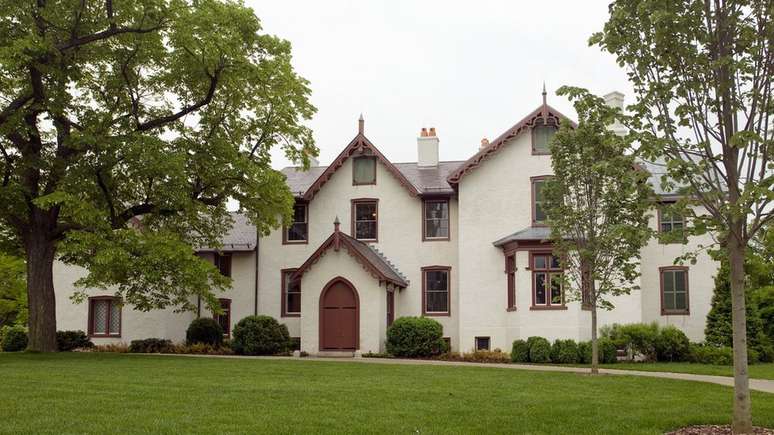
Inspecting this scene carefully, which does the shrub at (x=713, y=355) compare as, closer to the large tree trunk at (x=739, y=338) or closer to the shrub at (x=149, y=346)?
the large tree trunk at (x=739, y=338)

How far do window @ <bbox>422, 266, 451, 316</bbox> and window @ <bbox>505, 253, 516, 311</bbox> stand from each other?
9.46 feet

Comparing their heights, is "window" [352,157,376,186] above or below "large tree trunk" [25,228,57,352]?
above

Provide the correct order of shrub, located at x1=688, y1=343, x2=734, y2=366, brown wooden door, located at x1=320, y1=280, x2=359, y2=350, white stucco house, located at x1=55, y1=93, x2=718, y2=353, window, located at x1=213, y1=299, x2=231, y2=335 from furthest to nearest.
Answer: window, located at x1=213, y1=299, x2=231, y2=335 → brown wooden door, located at x1=320, y1=280, x2=359, y2=350 → white stucco house, located at x1=55, y1=93, x2=718, y2=353 → shrub, located at x1=688, y1=343, x2=734, y2=366

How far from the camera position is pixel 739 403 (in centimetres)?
1049

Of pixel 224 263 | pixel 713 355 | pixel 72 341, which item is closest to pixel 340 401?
pixel 713 355

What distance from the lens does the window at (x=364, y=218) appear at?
33.1 meters

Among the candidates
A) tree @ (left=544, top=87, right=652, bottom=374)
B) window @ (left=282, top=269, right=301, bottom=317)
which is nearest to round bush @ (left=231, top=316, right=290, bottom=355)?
window @ (left=282, top=269, right=301, bottom=317)

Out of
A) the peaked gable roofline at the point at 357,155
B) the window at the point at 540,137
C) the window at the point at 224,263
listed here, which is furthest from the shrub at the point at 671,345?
the window at the point at 224,263

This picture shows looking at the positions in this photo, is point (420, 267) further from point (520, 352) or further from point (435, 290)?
point (520, 352)

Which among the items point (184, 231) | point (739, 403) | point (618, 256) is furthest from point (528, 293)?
point (739, 403)

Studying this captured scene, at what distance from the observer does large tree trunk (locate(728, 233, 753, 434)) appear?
1030cm

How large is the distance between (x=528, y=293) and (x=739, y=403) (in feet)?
59.3

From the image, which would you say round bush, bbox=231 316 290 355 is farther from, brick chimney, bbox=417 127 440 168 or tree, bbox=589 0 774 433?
tree, bbox=589 0 774 433

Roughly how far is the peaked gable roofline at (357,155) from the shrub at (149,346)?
842cm
